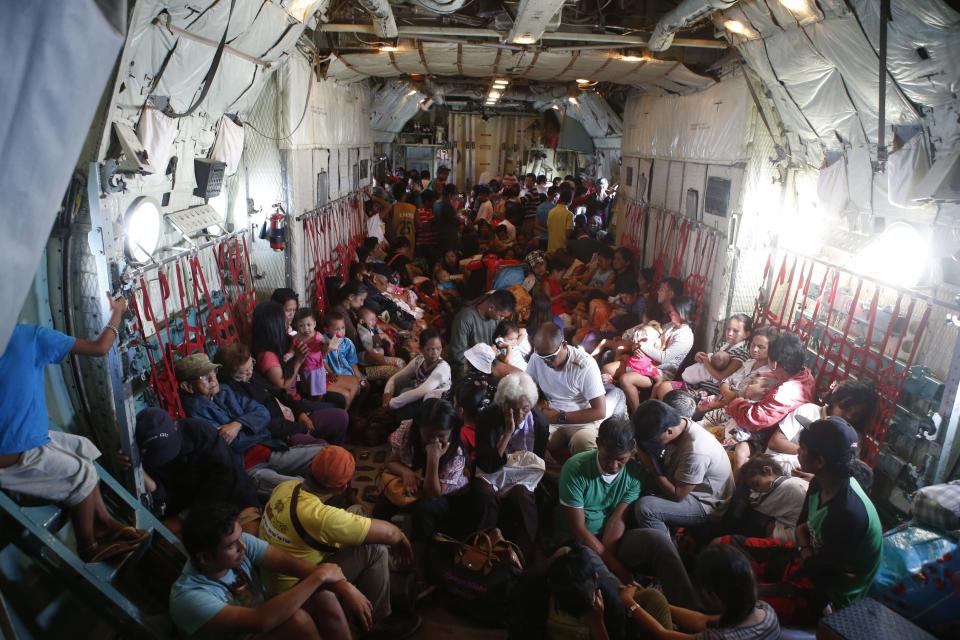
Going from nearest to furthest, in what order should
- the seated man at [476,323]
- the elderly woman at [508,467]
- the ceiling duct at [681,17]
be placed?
1. the elderly woman at [508,467]
2. the ceiling duct at [681,17]
3. the seated man at [476,323]

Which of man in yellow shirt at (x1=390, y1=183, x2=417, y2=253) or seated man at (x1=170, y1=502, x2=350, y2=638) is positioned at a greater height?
man in yellow shirt at (x1=390, y1=183, x2=417, y2=253)

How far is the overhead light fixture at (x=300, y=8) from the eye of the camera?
4.65m

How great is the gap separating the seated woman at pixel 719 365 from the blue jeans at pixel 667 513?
1891 mm

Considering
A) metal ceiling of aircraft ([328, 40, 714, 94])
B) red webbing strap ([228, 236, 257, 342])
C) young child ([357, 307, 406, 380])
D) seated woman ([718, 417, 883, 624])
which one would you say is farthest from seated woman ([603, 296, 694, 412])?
red webbing strap ([228, 236, 257, 342])

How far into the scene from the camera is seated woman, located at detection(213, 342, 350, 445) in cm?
462

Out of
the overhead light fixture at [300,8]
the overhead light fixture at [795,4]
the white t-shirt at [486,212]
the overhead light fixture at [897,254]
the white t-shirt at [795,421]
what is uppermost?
the overhead light fixture at [300,8]

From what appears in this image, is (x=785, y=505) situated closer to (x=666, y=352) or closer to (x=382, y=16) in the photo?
(x=666, y=352)

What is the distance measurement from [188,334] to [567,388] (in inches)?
121

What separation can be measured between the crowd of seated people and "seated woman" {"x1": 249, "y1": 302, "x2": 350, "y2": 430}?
20 millimetres

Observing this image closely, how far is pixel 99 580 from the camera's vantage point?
290cm

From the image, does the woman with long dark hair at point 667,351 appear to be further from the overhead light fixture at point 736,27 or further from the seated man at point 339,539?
the seated man at point 339,539

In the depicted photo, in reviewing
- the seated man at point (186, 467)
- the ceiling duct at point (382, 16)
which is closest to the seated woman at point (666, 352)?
the seated man at point (186, 467)

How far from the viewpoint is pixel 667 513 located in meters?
3.66

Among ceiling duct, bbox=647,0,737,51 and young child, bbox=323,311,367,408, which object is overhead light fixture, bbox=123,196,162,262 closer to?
young child, bbox=323,311,367,408
